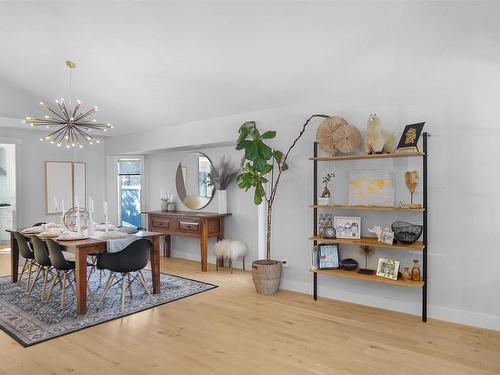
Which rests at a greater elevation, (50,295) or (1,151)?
(1,151)

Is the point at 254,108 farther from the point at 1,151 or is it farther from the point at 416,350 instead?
the point at 1,151

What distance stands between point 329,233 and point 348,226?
0.71ft

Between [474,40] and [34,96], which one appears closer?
[474,40]

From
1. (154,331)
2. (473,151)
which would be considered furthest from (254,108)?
(154,331)

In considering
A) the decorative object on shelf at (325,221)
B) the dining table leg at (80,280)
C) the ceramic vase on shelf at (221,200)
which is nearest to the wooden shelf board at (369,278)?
the decorative object on shelf at (325,221)

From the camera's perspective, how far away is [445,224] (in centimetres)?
358

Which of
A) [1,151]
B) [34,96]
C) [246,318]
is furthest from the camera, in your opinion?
[1,151]

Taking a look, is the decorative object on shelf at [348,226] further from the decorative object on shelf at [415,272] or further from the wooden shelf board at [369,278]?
the decorative object on shelf at [415,272]

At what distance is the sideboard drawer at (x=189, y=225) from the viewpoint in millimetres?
5641

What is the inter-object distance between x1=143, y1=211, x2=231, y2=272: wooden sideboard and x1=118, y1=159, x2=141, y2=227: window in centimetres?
119

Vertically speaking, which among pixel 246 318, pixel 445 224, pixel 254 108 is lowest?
pixel 246 318

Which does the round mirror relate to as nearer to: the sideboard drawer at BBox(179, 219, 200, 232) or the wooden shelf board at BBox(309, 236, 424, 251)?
the sideboard drawer at BBox(179, 219, 200, 232)

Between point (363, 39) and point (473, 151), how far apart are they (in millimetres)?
1430

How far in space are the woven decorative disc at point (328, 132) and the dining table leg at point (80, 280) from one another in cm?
271
